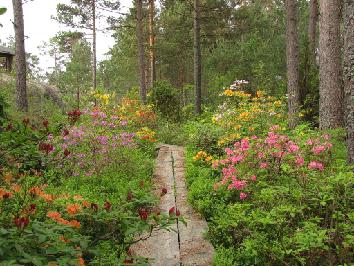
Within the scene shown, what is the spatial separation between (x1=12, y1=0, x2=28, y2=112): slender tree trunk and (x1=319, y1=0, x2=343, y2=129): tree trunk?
9561mm

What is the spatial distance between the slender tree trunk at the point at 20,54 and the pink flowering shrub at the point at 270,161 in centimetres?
938

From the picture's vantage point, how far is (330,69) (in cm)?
871

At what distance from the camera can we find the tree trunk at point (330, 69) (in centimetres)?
859

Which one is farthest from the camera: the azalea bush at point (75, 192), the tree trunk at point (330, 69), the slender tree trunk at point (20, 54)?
the slender tree trunk at point (20, 54)

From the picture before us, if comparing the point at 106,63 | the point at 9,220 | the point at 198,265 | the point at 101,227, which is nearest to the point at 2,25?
the point at 9,220

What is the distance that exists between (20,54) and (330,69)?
9.93 metres

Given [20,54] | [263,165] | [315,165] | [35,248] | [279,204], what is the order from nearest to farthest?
[35,248], [279,204], [315,165], [263,165], [20,54]

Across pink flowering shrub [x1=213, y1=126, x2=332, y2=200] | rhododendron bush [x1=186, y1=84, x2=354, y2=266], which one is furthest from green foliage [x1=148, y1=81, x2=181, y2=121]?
pink flowering shrub [x1=213, y1=126, x2=332, y2=200]

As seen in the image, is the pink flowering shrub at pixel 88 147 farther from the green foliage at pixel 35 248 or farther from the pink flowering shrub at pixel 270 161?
the green foliage at pixel 35 248

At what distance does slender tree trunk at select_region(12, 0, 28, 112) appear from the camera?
1248 centimetres

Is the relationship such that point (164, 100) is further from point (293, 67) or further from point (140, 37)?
point (293, 67)

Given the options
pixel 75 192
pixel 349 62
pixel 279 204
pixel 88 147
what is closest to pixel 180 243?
pixel 279 204

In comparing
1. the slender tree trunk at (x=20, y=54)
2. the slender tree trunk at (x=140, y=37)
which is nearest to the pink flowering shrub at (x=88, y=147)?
the slender tree trunk at (x=20, y=54)

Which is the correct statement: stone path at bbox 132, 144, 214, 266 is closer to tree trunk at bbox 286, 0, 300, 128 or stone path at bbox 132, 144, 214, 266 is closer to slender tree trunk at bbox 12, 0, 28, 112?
tree trunk at bbox 286, 0, 300, 128
